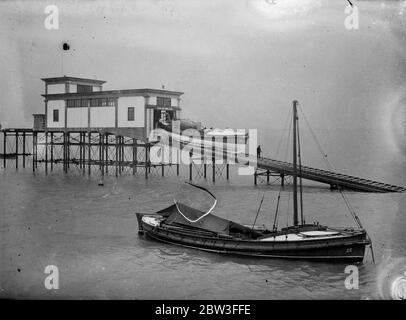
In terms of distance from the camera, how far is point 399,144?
24.0m

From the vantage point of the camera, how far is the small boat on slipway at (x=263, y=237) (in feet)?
70.6

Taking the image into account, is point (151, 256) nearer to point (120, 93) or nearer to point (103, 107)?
point (120, 93)

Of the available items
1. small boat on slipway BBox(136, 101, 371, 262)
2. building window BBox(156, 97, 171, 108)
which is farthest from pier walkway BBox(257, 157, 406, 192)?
small boat on slipway BBox(136, 101, 371, 262)

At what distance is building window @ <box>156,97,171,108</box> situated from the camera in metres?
43.0

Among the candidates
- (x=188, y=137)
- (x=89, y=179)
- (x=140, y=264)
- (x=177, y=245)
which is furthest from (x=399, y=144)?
(x=89, y=179)

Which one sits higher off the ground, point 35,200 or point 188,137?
point 188,137

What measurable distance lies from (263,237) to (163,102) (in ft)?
77.7

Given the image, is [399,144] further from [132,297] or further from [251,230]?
[132,297]

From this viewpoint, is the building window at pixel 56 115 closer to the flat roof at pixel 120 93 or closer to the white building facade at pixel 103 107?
the white building facade at pixel 103 107

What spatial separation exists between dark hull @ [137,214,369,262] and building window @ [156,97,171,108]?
2161 cm

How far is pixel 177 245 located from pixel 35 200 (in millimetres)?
17852

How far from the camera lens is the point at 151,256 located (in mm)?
22953

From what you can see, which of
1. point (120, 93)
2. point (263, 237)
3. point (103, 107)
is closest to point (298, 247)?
point (263, 237)

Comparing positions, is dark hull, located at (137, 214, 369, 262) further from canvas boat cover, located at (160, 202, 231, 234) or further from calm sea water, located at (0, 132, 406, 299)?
canvas boat cover, located at (160, 202, 231, 234)
